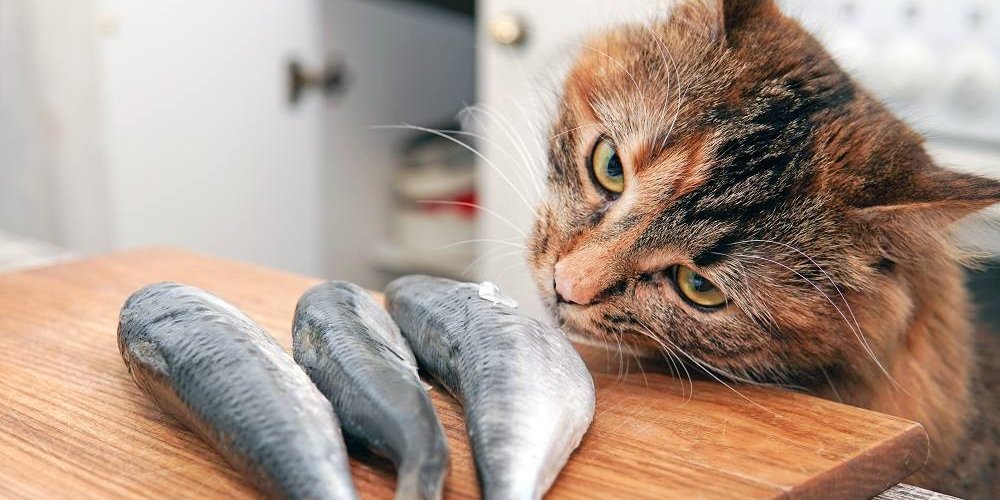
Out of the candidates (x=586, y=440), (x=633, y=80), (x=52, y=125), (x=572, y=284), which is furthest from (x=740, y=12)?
(x=52, y=125)

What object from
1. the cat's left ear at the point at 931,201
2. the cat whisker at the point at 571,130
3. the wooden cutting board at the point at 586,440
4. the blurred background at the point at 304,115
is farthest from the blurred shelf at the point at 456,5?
the cat's left ear at the point at 931,201

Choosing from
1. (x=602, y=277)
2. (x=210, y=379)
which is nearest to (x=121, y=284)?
(x=210, y=379)

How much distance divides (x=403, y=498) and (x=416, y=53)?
2.40 meters

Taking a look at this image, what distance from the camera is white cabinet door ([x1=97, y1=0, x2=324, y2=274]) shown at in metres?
2.21

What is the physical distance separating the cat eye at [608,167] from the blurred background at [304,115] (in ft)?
2.03

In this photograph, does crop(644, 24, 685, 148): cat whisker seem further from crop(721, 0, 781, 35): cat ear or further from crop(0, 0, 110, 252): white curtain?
crop(0, 0, 110, 252): white curtain

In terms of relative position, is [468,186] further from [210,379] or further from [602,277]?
[210,379]

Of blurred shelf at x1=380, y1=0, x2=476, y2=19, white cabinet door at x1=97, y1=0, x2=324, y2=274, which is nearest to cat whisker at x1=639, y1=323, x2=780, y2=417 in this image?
white cabinet door at x1=97, y1=0, x2=324, y2=274

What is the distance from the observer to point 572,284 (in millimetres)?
917

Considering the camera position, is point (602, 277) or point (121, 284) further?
point (121, 284)

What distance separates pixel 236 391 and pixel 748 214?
1.61 feet

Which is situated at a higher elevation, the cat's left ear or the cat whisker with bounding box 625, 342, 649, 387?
the cat's left ear

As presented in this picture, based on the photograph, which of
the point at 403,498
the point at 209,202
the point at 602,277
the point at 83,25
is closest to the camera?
the point at 403,498

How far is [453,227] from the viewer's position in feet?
9.05
